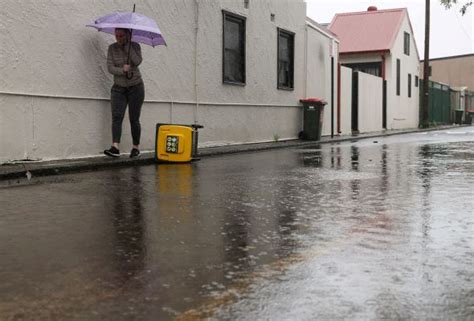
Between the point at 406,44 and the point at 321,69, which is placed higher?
the point at 406,44

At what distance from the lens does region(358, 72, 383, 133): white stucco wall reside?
28500 mm

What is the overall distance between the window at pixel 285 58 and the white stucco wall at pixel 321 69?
1368 millimetres

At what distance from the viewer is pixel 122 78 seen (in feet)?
37.9

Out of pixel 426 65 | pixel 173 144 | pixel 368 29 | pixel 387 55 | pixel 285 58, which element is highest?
pixel 368 29

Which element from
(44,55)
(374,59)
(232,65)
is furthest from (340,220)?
(374,59)

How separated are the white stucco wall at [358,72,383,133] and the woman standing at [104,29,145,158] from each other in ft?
58.2

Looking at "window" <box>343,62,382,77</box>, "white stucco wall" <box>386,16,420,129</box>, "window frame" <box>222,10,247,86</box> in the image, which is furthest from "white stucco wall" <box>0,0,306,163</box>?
"window" <box>343,62,382,77</box>

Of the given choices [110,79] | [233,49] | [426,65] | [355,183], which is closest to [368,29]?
[426,65]

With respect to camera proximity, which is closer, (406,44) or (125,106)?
(125,106)

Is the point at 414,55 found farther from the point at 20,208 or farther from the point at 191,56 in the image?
the point at 20,208

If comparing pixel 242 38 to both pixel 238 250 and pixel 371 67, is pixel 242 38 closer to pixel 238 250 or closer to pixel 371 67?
pixel 238 250

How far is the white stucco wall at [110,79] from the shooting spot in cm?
1030

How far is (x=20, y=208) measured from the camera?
632cm

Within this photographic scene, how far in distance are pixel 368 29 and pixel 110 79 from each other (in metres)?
27.3
